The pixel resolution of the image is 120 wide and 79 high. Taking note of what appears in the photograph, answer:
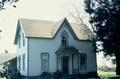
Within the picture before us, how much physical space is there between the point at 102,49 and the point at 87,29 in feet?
22.2

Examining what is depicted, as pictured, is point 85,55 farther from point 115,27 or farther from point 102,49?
point 115,27

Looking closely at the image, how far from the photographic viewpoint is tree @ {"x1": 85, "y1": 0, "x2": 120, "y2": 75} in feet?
110

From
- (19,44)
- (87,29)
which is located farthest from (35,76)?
(87,29)

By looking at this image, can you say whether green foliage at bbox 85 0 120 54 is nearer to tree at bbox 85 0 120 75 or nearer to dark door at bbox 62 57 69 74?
tree at bbox 85 0 120 75

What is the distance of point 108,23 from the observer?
34.1 m

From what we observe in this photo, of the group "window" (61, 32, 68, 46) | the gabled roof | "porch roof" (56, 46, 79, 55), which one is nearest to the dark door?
"porch roof" (56, 46, 79, 55)

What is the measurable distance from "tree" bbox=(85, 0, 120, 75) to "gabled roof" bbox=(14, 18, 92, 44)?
4.71 metres

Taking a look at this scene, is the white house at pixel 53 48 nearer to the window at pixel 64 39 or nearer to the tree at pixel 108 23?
the window at pixel 64 39

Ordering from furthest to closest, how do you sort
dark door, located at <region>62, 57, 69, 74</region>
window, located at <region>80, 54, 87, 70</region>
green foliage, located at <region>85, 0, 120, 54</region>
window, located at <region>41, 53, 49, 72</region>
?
window, located at <region>80, 54, 87, 70</region> < dark door, located at <region>62, 57, 69, 74</region> < window, located at <region>41, 53, 49, 72</region> < green foliage, located at <region>85, 0, 120, 54</region>

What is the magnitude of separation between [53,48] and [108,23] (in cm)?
858

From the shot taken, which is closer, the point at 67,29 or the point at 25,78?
the point at 25,78

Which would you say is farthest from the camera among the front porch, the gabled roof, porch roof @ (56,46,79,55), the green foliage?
the front porch

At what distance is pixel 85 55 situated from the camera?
133ft

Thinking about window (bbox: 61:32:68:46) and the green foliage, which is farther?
window (bbox: 61:32:68:46)
